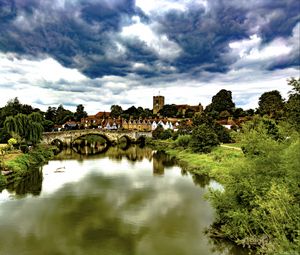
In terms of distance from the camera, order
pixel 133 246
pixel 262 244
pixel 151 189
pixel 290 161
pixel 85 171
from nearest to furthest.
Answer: pixel 290 161 → pixel 262 244 → pixel 133 246 → pixel 151 189 → pixel 85 171

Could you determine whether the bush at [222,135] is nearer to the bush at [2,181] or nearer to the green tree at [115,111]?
the bush at [2,181]

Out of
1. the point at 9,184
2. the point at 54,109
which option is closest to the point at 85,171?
the point at 9,184

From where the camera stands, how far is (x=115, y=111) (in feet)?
437

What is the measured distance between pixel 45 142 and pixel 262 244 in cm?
6074

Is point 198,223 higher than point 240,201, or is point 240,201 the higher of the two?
point 240,201

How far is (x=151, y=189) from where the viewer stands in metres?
29.8

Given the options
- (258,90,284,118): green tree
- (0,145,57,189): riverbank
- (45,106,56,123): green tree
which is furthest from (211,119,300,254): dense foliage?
(45,106,56,123): green tree

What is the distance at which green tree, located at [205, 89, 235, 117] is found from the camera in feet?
335

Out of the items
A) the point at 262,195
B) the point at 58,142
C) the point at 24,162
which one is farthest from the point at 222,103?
the point at 262,195

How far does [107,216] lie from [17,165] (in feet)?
64.0

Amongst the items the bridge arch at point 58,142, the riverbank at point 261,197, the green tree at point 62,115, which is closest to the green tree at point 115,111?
the green tree at point 62,115

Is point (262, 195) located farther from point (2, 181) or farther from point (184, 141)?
point (184, 141)

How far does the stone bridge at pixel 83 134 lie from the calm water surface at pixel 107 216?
35.9 m

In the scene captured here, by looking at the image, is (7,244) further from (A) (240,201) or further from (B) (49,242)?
(A) (240,201)
